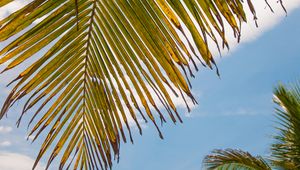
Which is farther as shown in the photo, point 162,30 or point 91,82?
point 91,82

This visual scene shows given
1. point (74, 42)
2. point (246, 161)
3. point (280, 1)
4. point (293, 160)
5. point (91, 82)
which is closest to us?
point (280, 1)

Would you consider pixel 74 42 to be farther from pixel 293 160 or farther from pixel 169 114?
pixel 293 160

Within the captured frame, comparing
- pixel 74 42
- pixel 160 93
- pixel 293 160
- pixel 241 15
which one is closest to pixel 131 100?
pixel 160 93

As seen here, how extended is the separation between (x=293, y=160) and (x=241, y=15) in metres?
5.36

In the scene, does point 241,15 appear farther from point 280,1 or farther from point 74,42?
point 74,42

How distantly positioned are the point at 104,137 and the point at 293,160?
5.08 metres

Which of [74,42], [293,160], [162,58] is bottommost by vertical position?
[162,58]

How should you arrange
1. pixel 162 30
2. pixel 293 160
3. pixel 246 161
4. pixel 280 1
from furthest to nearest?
pixel 246 161 → pixel 293 160 → pixel 162 30 → pixel 280 1

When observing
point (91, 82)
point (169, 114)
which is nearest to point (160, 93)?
point (169, 114)

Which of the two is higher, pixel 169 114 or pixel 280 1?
pixel 280 1

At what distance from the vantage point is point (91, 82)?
1.42 meters

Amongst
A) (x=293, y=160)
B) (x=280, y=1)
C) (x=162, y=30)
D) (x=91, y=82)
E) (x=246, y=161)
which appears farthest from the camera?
(x=246, y=161)

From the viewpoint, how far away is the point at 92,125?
59.4 inches

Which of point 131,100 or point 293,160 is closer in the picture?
point 131,100
